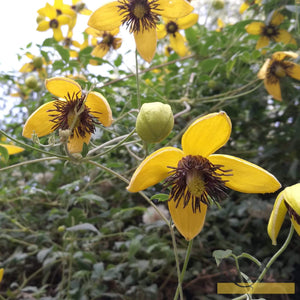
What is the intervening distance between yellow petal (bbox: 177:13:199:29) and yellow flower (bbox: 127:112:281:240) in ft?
2.57

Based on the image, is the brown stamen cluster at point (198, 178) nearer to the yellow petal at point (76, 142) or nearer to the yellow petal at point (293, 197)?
the yellow petal at point (293, 197)

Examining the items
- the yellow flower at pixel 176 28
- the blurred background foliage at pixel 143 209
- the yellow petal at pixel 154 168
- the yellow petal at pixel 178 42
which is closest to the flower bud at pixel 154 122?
the yellow petal at pixel 154 168

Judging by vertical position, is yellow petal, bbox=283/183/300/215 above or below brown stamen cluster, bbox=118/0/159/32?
below

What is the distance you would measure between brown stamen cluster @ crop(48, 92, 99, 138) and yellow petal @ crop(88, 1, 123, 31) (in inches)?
9.0

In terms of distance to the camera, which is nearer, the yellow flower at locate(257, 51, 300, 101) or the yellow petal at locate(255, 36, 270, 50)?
the yellow flower at locate(257, 51, 300, 101)

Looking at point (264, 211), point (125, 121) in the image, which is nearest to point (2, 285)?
point (125, 121)

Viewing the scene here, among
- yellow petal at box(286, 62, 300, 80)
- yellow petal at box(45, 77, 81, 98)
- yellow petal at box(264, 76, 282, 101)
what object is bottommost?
yellow petal at box(45, 77, 81, 98)

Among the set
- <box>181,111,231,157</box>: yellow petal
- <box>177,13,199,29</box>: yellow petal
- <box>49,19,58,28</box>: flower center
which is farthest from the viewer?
<box>49,19,58,28</box>: flower center

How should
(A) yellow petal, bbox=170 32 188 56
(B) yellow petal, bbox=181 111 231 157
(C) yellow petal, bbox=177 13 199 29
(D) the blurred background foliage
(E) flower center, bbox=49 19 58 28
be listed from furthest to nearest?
(E) flower center, bbox=49 19 58 28 → (A) yellow petal, bbox=170 32 188 56 → (C) yellow petal, bbox=177 13 199 29 → (D) the blurred background foliage → (B) yellow petal, bbox=181 111 231 157

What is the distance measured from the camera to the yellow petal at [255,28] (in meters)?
1.17

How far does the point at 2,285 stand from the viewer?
1199mm

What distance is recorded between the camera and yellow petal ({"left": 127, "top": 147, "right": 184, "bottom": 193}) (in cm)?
47

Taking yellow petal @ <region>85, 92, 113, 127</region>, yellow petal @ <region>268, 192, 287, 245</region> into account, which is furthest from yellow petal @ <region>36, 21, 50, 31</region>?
yellow petal @ <region>268, 192, 287, 245</region>

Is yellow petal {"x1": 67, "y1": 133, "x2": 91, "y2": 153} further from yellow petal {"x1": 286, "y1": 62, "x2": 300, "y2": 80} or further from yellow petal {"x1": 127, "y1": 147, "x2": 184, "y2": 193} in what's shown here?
yellow petal {"x1": 286, "y1": 62, "x2": 300, "y2": 80}
